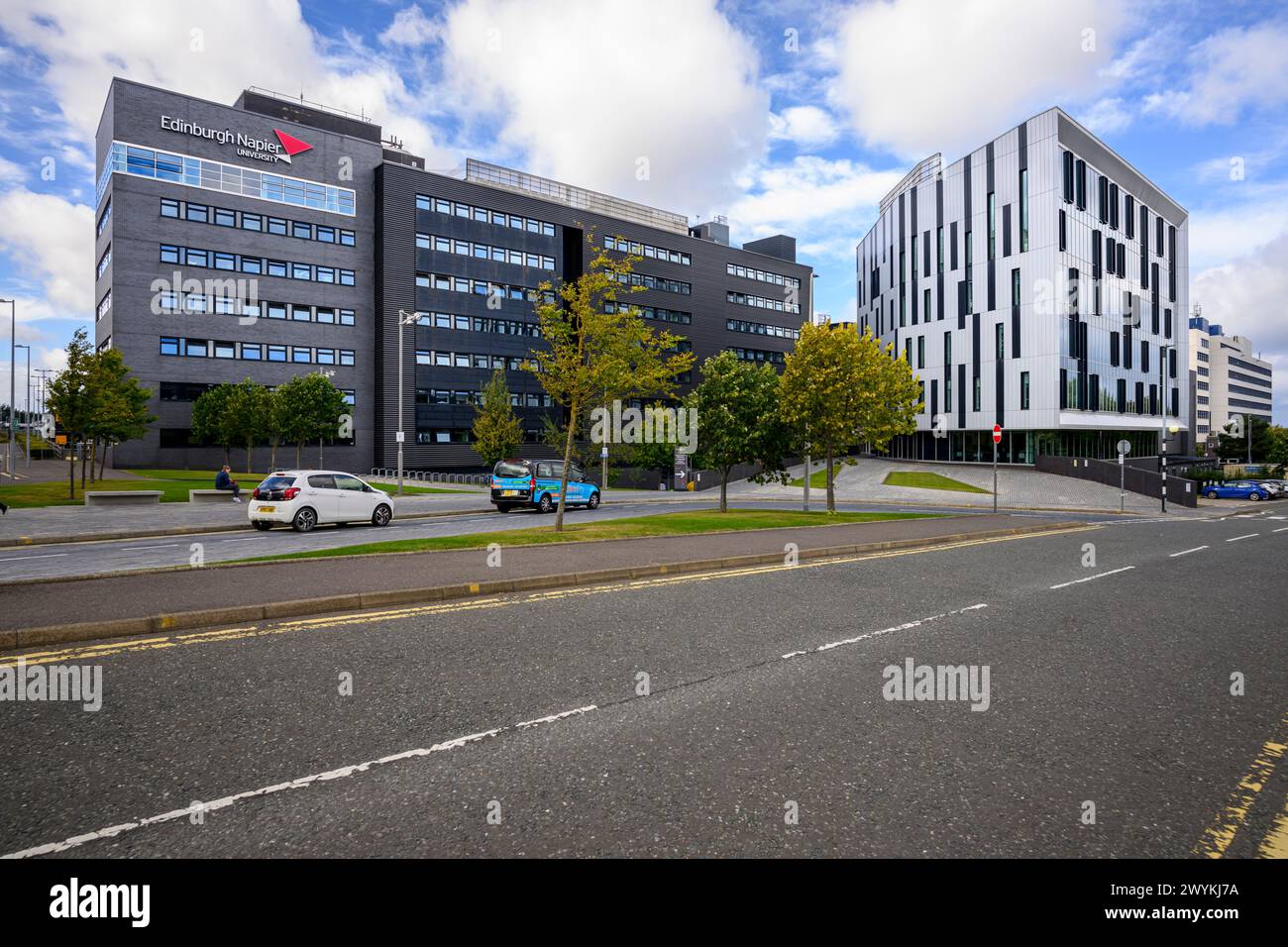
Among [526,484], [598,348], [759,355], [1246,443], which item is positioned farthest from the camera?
[1246,443]

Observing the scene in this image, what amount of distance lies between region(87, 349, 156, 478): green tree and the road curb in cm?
2435

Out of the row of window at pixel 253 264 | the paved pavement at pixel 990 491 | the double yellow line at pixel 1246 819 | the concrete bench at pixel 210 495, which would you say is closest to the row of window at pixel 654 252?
the row of window at pixel 253 264

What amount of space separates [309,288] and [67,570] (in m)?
49.5

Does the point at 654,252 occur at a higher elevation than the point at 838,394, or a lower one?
higher

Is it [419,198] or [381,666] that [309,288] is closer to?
[419,198]

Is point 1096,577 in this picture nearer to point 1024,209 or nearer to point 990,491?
point 990,491

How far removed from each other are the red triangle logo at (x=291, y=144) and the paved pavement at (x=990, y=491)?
4426 cm

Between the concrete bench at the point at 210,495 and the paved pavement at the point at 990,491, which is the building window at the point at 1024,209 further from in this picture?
the concrete bench at the point at 210,495

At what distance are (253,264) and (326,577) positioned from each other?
52.8m

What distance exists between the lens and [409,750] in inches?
160

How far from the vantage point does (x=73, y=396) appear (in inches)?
981

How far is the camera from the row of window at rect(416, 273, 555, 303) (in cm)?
5772

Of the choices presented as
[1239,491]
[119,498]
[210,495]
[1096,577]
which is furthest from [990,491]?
[119,498]

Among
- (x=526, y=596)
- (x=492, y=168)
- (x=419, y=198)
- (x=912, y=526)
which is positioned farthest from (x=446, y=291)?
(x=526, y=596)
